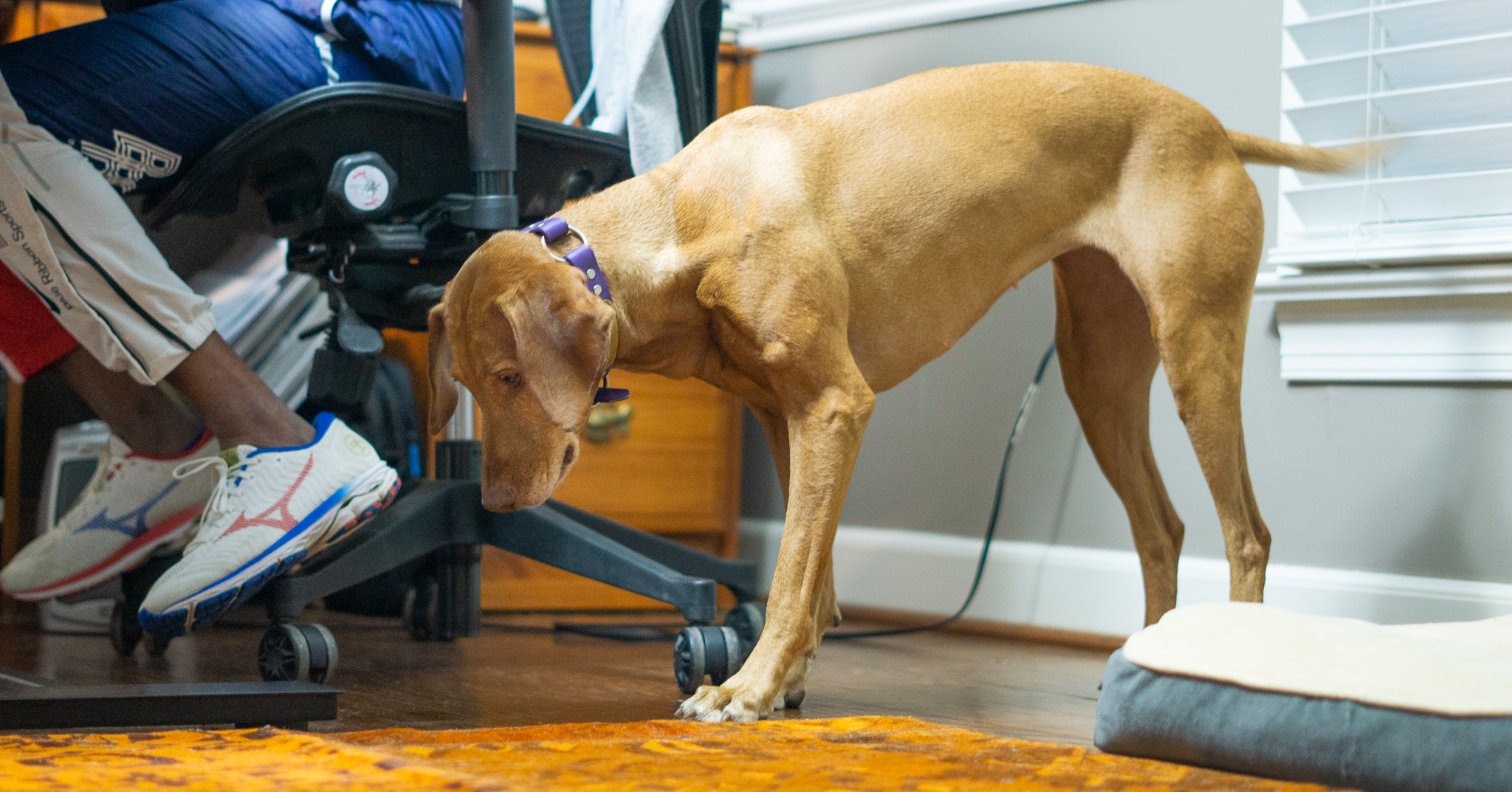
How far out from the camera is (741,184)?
1.22 meters

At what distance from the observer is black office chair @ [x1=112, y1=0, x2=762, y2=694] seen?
131 cm

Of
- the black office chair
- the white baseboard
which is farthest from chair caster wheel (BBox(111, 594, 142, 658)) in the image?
the white baseboard

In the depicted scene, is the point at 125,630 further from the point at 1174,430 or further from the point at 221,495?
the point at 1174,430

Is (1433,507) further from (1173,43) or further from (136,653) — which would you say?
(136,653)

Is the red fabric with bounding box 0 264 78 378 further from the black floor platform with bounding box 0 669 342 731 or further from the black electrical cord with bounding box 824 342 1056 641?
the black electrical cord with bounding box 824 342 1056 641

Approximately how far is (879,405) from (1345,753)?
1467 millimetres

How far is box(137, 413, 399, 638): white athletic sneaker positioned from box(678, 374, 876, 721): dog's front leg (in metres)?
0.47

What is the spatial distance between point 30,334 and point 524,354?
823 mm

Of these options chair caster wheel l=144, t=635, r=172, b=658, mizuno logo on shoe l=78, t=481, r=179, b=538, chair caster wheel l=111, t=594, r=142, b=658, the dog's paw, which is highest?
mizuno logo on shoe l=78, t=481, r=179, b=538

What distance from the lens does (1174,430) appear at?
1849mm

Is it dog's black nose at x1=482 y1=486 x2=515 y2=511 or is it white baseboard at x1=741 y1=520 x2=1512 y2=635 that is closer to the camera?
dog's black nose at x1=482 y1=486 x2=515 y2=511

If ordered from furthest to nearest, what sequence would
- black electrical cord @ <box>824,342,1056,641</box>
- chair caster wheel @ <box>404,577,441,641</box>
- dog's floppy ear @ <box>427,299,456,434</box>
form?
black electrical cord @ <box>824,342,1056,641</box> → chair caster wheel @ <box>404,577,441,641</box> → dog's floppy ear @ <box>427,299,456,434</box>

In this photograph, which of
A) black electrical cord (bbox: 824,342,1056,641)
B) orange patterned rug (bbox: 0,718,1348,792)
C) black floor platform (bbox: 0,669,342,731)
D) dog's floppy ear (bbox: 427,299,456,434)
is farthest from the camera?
black electrical cord (bbox: 824,342,1056,641)

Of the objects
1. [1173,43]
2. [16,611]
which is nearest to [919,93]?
[1173,43]
